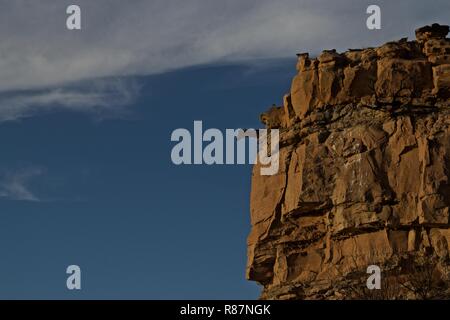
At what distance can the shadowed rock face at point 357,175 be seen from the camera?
68625 mm

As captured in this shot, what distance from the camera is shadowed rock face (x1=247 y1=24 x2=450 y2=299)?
225 ft

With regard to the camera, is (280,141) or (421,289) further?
(280,141)

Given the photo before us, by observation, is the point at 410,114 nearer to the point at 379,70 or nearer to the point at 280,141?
the point at 379,70

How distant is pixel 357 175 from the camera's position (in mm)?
70000

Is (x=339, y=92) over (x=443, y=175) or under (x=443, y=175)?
over

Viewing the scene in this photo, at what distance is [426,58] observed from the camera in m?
72.6
